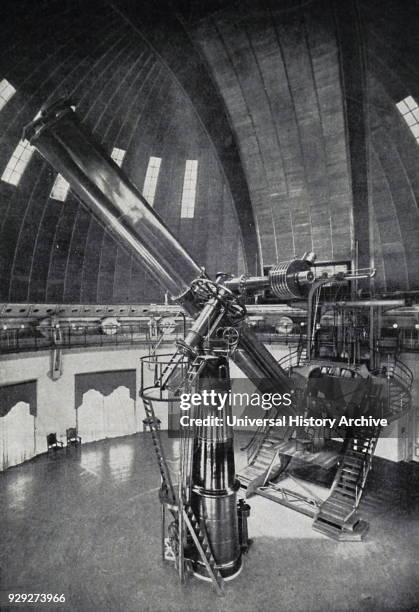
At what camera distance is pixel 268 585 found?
5.99 metres

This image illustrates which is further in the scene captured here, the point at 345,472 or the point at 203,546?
the point at 345,472

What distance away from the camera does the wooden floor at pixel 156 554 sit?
5.64 meters

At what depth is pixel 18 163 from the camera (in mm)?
13531

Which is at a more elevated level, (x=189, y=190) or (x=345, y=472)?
(x=189, y=190)

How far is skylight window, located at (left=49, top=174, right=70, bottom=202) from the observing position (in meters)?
14.8

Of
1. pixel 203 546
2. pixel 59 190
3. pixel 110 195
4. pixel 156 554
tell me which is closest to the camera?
pixel 110 195

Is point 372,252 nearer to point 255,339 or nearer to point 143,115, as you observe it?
point 255,339

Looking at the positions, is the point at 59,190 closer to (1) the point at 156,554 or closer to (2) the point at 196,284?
(2) the point at 196,284

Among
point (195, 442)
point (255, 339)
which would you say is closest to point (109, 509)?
point (195, 442)

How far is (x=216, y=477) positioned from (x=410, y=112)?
13639mm

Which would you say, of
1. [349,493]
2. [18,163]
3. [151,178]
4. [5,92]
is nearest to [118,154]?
[151,178]

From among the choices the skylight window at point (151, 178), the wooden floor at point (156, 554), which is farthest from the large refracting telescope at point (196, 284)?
the skylight window at point (151, 178)

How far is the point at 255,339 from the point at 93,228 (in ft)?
39.8

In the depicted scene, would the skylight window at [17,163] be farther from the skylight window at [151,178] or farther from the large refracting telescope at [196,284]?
the large refracting telescope at [196,284]
